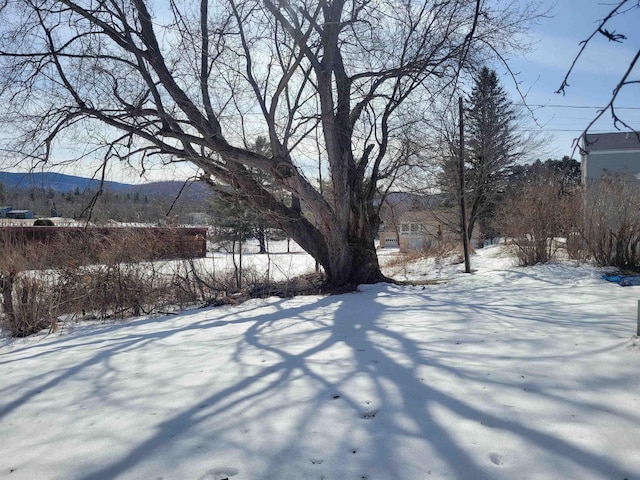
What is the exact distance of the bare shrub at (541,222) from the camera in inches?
432

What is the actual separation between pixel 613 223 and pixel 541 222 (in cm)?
164

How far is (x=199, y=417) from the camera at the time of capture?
263 cm

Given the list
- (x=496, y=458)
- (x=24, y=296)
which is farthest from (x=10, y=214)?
(x=496, y=458)

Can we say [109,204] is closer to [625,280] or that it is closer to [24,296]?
[24,296]

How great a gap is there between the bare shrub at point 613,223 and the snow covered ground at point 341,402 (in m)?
5.65

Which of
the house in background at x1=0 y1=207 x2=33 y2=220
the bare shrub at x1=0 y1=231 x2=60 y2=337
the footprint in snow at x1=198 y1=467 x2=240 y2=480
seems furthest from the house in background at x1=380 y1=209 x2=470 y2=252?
the footprint in snow at x1=198 y1=467 x2=240 y2=480

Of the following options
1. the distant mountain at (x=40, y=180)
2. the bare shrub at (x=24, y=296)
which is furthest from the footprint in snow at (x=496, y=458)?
the distant mountain at (x=40, y=180)

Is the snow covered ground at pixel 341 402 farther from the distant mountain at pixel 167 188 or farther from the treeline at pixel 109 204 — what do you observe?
the distant mountain at pixel 167 188

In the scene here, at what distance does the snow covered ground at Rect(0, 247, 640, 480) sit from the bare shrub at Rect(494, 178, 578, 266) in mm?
6430

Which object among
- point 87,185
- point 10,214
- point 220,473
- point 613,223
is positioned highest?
point 87,185

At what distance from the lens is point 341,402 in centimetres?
273

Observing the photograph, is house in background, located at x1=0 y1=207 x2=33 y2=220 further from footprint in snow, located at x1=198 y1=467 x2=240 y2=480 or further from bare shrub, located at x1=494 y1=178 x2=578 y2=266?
bare shrub, located at x1=494 y1=178 x2=578 y2=266

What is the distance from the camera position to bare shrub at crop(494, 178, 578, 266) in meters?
11.0

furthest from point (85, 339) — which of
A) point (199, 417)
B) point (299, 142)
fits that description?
point (299, 142)
